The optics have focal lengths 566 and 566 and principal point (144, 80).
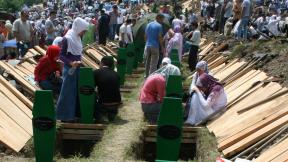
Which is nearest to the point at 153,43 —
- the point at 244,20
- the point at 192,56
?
the point at 192,56

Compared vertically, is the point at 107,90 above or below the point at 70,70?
below

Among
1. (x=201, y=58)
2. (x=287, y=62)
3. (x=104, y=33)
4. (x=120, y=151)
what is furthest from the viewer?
(x=104, y=33)

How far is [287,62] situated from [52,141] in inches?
276

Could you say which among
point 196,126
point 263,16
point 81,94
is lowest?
point 263,16

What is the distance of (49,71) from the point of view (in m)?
11.5

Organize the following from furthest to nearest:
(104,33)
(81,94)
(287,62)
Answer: (104,33)
(287,62)
(81,94)

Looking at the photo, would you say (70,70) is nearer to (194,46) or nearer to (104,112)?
(104,112)

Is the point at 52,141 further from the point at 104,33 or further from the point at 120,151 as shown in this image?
the point at 104,33

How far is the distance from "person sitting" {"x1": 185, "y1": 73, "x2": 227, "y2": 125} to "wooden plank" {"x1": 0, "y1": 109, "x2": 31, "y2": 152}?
3450 millimetres

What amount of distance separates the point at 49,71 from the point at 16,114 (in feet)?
4.53

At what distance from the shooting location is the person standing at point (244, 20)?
19.0m

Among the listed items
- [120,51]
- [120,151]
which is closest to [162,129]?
[120,151]

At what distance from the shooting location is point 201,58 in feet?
66.7

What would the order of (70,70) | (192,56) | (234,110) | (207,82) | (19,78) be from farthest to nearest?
1. (192,56)
2. (19,78)
3. (207,82)
4. (234,110)
5. (70,70)
